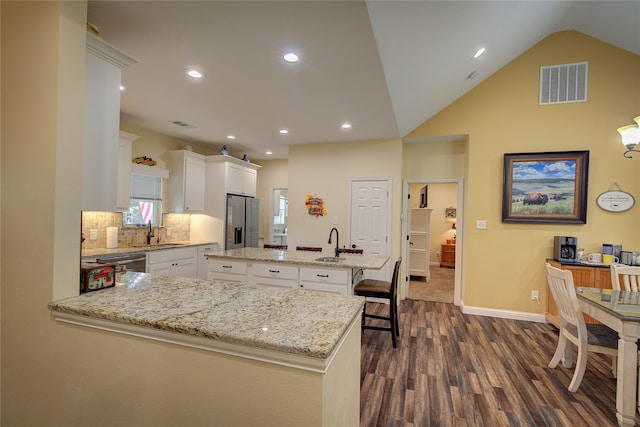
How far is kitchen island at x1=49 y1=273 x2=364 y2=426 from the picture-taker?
918mm

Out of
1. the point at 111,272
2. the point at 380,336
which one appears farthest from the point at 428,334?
the point at 111,272

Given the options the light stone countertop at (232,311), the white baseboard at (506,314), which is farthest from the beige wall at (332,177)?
the light stone countertop at (232,311)

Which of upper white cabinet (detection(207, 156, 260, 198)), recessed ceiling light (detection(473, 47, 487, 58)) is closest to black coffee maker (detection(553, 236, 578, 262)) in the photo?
recessed ceiling light (detection(473, 47, 487, 58))

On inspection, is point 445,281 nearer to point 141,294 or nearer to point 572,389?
point 572,389

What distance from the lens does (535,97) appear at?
3.96 metres

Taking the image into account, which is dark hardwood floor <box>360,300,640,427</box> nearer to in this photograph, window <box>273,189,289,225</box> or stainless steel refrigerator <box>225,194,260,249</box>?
stainless steel refrigerator <box>225,194,260,249</box>

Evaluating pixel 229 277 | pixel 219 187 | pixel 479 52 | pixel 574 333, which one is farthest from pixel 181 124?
pixel 574 333

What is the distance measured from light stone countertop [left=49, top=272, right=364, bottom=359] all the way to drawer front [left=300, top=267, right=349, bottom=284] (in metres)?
1.33

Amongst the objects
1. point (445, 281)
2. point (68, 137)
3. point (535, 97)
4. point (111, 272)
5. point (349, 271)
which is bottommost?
point (445, 281)

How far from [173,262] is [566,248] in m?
5.36

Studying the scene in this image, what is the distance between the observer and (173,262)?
4172 millimetres

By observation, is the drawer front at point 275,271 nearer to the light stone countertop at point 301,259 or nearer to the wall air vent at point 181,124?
the light stone countertop at point 301,259

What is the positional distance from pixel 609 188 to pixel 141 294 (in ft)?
17.1

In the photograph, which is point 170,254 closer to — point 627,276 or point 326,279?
point 326,279
